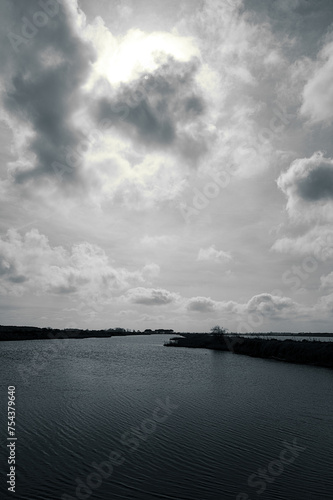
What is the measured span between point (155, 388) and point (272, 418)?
14.3 metres

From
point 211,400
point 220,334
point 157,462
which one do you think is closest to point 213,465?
point 157,462

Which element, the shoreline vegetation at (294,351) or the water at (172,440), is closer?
the water at (172,440)

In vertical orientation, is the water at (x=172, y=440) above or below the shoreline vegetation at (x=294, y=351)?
above

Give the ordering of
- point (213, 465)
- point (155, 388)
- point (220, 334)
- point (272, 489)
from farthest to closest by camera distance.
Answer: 1. point (220, 334)
2. point (155, 388)
3. point (213, 465)
4. point (272, 489)

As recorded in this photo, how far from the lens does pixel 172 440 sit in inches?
725

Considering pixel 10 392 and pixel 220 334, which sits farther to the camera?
pixel 220 334

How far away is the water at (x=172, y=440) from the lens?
1266 cm

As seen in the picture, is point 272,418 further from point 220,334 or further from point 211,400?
point 220,334

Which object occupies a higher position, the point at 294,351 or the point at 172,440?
the point at 172,440

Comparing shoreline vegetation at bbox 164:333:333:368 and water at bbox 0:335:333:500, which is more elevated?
water at bbox 0:335:333:500

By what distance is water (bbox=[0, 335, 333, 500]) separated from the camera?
12656mm

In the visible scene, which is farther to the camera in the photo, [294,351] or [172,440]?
[294,351]

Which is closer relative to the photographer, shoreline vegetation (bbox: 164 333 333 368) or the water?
the water

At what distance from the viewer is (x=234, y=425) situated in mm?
21344
